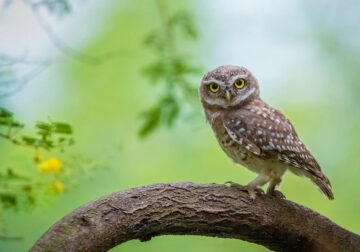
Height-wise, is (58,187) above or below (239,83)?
below

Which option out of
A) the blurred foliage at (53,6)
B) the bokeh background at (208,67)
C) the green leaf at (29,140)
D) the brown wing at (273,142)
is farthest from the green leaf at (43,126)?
the bokeh background at (208,67)

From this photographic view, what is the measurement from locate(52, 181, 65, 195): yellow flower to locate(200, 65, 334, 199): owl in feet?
2.59

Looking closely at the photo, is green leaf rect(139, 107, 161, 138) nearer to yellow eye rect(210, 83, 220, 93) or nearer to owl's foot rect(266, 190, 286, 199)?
yellow eye rect(210, 83, 220, 93)

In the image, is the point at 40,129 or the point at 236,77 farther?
the point at 236,77

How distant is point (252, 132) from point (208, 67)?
222cm

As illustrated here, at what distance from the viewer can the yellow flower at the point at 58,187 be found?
97.3 inches

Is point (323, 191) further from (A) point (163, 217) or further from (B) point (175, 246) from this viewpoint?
(B) point (175, 246)

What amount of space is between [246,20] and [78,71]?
1778 mm

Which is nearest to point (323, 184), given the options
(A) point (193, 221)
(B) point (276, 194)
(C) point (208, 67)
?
(B) point (276, 194)

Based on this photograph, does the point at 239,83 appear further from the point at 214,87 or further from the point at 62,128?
the point at 62,128

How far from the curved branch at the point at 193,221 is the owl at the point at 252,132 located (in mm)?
A: 134

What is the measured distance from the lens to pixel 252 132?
9.26 feet

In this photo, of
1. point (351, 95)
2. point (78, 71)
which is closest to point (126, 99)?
point (78, 71)

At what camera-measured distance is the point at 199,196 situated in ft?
8.16
